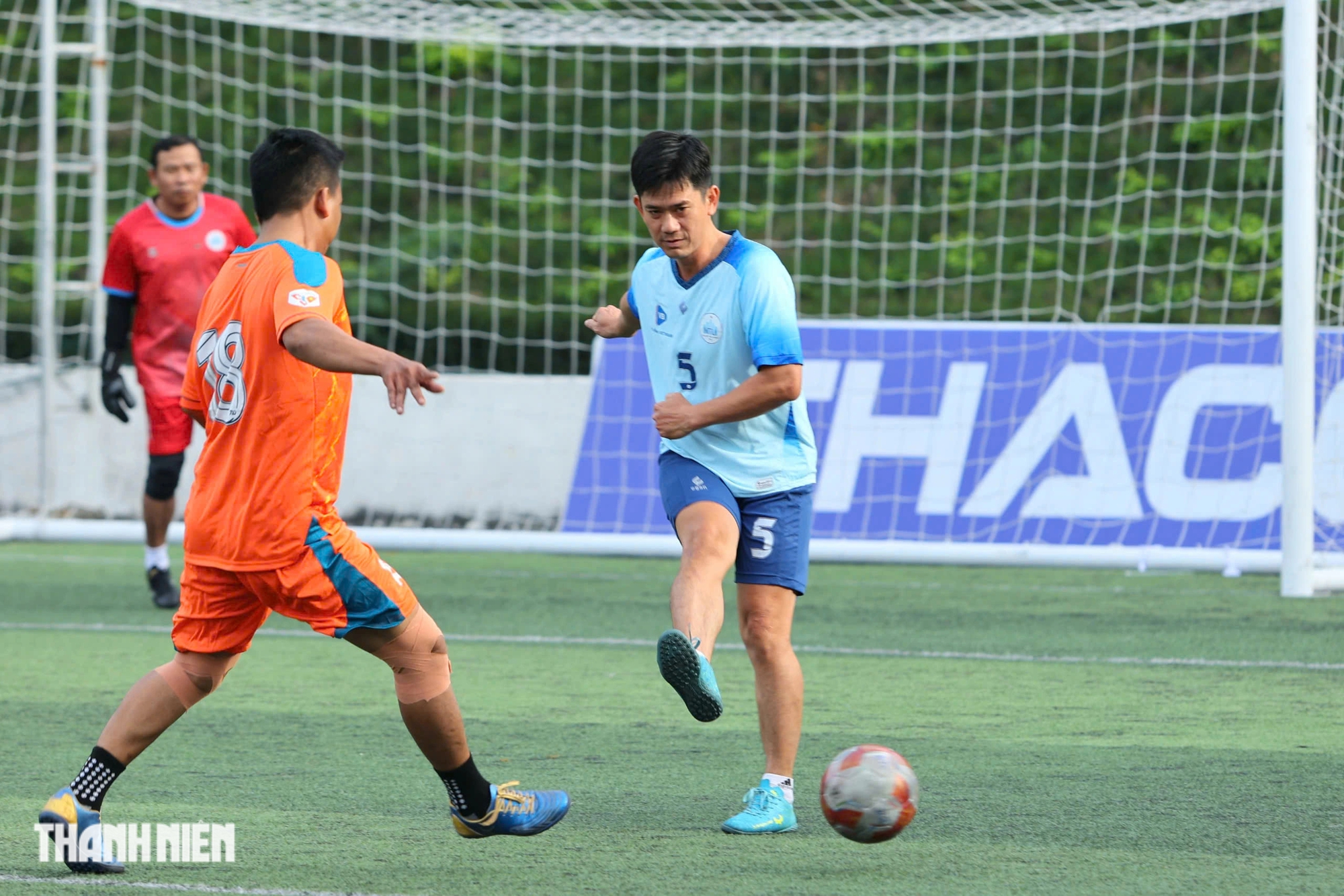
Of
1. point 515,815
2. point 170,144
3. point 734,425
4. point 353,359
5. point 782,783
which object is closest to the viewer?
point 353,359

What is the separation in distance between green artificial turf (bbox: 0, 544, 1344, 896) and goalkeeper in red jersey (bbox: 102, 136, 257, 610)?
739 millimetres

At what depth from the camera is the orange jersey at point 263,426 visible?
153 inches

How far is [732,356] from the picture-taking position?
4.52 metres

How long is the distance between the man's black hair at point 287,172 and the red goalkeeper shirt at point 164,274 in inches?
182

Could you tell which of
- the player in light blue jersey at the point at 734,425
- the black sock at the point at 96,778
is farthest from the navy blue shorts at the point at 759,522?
the black sock at the point at 96,778

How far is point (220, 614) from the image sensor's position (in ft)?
13.1

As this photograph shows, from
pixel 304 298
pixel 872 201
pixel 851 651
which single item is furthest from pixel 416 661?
pixel 872 201

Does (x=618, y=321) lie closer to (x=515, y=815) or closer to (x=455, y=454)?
(x=515, y=815)

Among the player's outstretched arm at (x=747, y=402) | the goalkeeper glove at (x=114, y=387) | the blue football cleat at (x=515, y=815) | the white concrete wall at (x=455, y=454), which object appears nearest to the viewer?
the blue football cleat at (x=515, y=815)

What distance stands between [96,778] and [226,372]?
0.93 metres

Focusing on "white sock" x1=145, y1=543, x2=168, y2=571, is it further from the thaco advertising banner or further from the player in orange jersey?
the player in orange jersey

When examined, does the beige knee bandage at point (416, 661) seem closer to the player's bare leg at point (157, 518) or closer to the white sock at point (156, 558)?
the player's bare leg at point (157, 518)

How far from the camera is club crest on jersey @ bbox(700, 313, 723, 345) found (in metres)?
4.52

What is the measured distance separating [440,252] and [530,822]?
13353 mm
